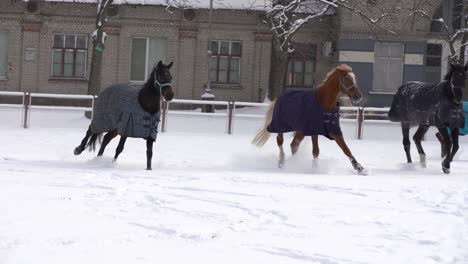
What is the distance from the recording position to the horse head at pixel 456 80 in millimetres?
13250

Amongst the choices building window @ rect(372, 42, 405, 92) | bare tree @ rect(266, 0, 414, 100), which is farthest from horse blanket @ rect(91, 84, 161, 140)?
building window @ rect(372, 42, 405, 92)

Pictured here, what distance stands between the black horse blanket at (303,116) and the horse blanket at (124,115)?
90.3 inches

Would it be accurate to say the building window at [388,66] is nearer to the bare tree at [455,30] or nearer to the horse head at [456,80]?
the bare tree at [455,30]

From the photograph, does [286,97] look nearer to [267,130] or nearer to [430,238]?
[267,130]

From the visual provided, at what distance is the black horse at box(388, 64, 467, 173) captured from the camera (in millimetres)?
13406

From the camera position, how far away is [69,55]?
33.2 m

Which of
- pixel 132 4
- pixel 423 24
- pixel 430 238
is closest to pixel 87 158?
pixel 430 238

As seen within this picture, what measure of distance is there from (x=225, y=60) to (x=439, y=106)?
20166 millimetres

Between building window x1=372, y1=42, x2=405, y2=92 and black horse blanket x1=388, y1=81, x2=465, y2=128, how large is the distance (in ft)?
56.9

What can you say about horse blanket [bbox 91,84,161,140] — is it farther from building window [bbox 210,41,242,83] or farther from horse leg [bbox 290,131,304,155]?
building window [bbox 210,41,242,83]

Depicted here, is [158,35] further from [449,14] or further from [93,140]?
[93,140]

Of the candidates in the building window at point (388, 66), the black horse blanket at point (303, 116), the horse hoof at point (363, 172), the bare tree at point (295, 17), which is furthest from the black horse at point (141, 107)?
the building window at point (388, 66)

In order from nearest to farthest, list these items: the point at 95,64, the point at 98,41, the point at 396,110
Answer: the point at 396,110 → the point at 98,41 → the point at 95,64

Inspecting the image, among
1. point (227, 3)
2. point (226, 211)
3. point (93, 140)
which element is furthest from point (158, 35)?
point (226, 211)
